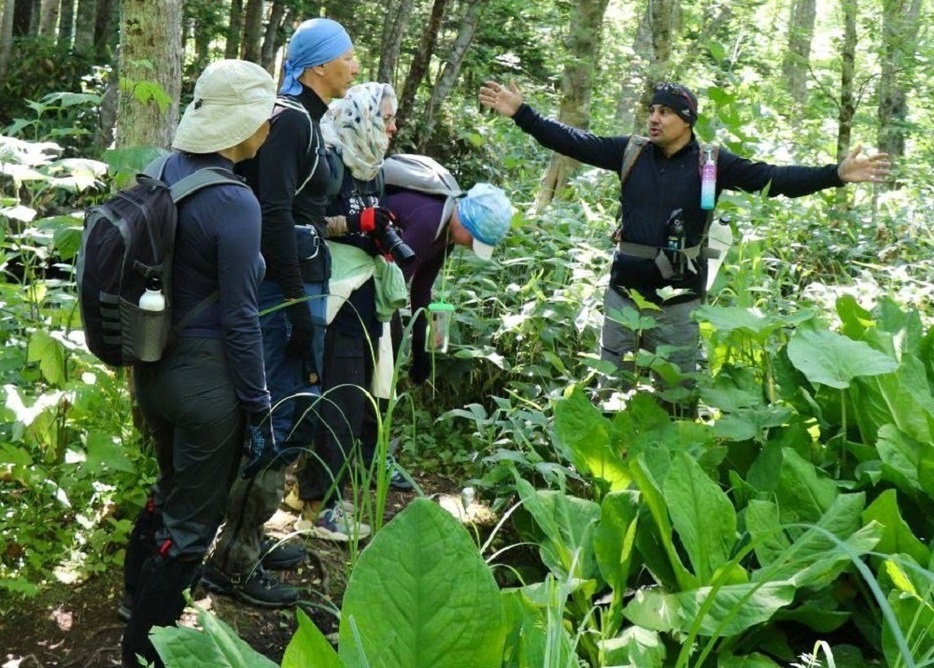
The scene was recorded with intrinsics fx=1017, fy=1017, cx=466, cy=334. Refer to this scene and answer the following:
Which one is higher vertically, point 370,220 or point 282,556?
point 370,220

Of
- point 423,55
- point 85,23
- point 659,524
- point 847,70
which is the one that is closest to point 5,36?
point 85,23

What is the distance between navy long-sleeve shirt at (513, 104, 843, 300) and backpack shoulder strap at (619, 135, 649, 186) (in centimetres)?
2

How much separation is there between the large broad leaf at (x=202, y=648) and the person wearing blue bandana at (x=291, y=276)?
7.31ft

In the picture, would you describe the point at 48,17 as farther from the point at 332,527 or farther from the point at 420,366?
the point at 332,527

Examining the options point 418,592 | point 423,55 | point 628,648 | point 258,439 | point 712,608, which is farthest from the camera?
point 423,55

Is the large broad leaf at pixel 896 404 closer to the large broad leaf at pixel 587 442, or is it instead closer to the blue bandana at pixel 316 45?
the large broad leaf at pixel 587 442

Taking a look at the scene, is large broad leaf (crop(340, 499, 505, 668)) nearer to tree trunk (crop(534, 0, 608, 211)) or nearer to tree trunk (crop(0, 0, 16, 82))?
tree trunk (crop(534, 0, 608, 211))

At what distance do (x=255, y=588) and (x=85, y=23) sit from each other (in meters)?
15.3

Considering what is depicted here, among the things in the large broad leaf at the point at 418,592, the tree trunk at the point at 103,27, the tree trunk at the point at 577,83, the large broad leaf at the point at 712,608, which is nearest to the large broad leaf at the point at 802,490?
the large broad leaf at the point at 712,608

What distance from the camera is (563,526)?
9.83 ft

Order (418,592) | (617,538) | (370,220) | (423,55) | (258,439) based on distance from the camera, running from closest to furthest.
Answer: (418,592)
(617,538)
(258,439)
(370,220)
(423,55)

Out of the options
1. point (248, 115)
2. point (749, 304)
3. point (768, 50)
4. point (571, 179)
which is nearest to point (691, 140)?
point (749, 304)

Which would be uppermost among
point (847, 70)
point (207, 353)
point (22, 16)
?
point (847, 70)

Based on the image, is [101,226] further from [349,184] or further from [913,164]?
[913,164]
